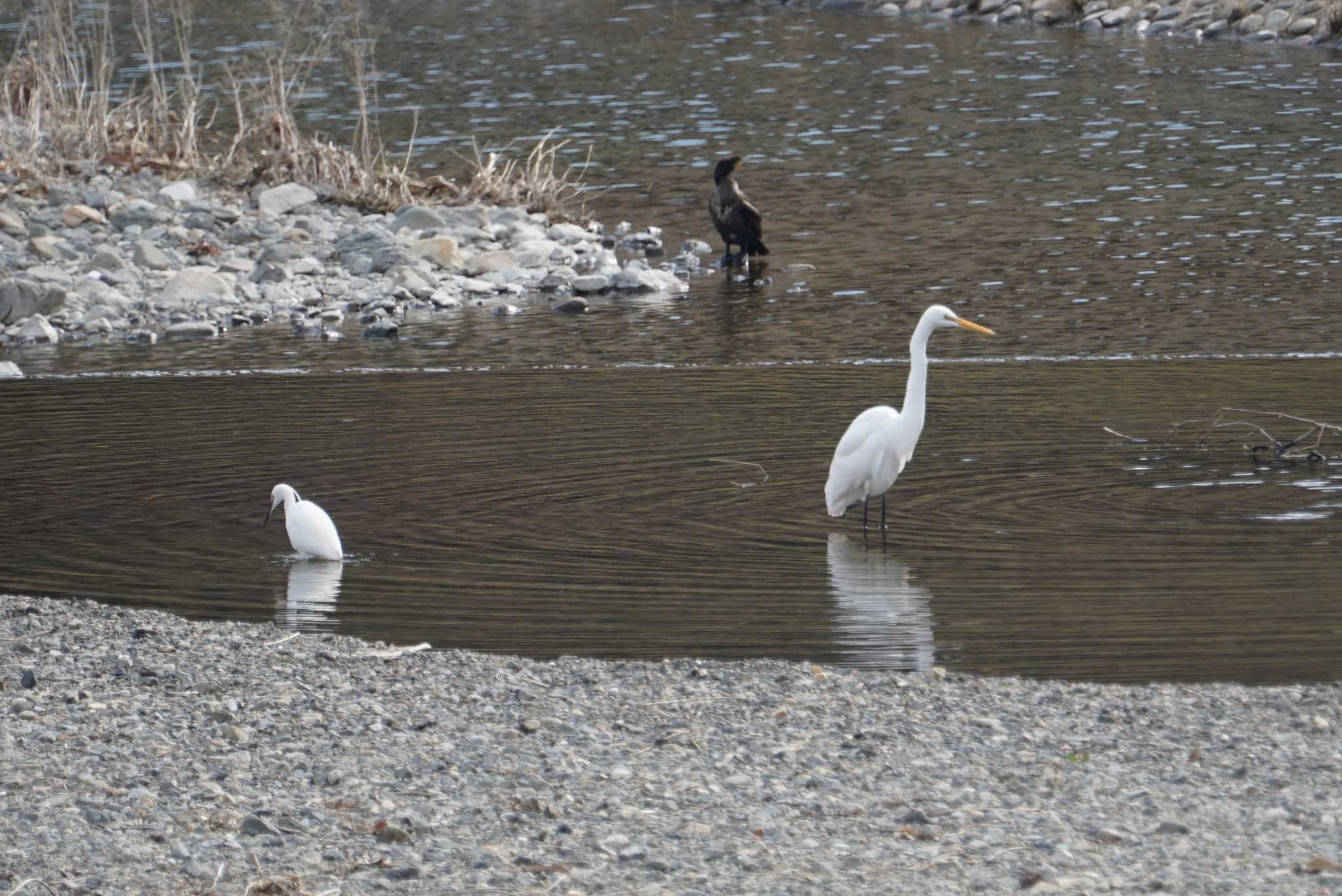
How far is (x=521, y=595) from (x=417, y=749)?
2494 millimetres

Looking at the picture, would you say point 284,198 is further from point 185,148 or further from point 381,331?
point 381,331

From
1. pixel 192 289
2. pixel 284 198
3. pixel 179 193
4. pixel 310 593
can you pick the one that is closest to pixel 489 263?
pixel 284 198

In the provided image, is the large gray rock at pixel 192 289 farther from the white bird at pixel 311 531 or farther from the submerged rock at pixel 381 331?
the white bird at pixel 311 531

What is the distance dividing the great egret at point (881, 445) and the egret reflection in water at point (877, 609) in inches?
11.4

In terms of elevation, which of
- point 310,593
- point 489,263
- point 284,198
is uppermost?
point 284,198

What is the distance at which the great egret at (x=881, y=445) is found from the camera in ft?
35.3

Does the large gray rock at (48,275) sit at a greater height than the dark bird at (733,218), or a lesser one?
lesser

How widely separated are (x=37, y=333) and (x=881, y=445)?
11491mm

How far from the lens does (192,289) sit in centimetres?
2070

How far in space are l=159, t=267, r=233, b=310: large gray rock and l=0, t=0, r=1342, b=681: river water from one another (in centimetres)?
168

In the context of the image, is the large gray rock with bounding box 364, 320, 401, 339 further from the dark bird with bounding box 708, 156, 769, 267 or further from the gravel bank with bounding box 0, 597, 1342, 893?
the gravel bank with bounding box 0, 597, 1342, 893

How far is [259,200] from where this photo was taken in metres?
23.5

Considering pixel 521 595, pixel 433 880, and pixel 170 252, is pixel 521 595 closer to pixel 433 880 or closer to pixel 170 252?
pixel 433 880

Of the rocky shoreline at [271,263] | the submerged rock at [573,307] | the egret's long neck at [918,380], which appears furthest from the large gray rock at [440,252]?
the egret's long neck at [918,380]
